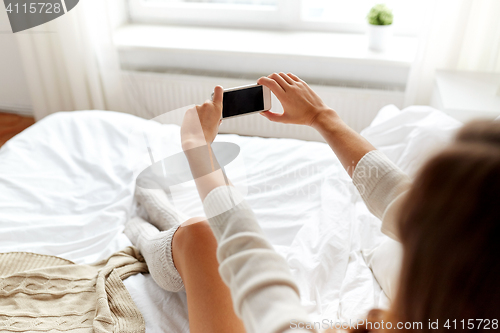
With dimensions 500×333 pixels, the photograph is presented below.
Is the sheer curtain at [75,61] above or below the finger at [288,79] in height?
below

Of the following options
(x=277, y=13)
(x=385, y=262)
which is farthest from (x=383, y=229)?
(x=277, y=13)

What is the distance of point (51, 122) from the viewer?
57.0 inches

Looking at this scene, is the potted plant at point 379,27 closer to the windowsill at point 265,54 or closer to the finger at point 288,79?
the windowsill at point 265,54

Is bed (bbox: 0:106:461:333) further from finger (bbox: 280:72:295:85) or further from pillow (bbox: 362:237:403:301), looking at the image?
finger (bbox: 280:72:295:85)

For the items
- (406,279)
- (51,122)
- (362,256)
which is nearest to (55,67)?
(51,122)

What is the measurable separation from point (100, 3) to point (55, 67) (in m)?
0.41

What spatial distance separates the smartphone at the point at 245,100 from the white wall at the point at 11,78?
5.72ft

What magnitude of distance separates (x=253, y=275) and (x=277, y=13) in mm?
1836

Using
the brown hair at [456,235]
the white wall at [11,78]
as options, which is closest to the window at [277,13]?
the white wall at [11,78]

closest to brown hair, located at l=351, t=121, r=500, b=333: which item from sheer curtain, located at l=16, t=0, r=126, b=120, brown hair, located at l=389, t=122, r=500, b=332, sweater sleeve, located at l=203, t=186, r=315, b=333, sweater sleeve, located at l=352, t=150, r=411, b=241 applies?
brown hair, located at l=389, t=122, r=500, b=332

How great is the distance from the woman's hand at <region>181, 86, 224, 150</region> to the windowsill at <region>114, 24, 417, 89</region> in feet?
3.82

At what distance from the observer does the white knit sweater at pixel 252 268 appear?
475 millimetres

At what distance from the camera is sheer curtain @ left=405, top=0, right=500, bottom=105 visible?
158cm

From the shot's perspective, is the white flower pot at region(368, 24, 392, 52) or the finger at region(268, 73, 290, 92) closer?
the finger at region(268, 73, 290, 92)
